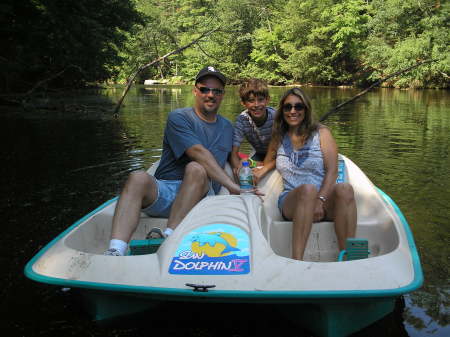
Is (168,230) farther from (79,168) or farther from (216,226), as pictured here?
(79,168)

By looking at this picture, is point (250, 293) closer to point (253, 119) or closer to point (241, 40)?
point (253, 119)

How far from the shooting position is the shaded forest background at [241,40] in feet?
37.6

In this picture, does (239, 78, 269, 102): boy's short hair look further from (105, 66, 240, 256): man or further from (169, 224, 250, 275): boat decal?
(169, 224, 250, 275): boat decal

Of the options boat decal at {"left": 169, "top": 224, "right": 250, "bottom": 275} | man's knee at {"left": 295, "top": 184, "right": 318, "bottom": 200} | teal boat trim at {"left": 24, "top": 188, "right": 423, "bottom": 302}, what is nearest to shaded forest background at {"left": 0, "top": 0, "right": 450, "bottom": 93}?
man's knee at {"left": 295, "top": 184, "right": 318, "bottom": 200}

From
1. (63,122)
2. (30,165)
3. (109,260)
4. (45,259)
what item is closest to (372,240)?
(109,260)

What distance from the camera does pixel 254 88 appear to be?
358 centimetres

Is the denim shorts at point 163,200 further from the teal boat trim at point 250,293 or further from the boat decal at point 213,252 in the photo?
the teal boat trim at point 250,293

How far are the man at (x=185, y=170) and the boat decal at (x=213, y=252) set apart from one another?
1.52ft

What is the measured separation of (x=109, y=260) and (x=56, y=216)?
2431mm

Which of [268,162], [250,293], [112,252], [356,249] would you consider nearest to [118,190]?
[268,162]

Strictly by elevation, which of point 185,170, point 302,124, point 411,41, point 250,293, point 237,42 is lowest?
point 250,293

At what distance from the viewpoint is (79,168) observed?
6484 millimetres

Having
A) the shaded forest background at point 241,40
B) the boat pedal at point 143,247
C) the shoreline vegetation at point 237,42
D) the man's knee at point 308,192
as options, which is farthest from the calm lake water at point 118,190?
the shaded forest background at point 241,40

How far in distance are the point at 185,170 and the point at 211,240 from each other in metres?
0.80
